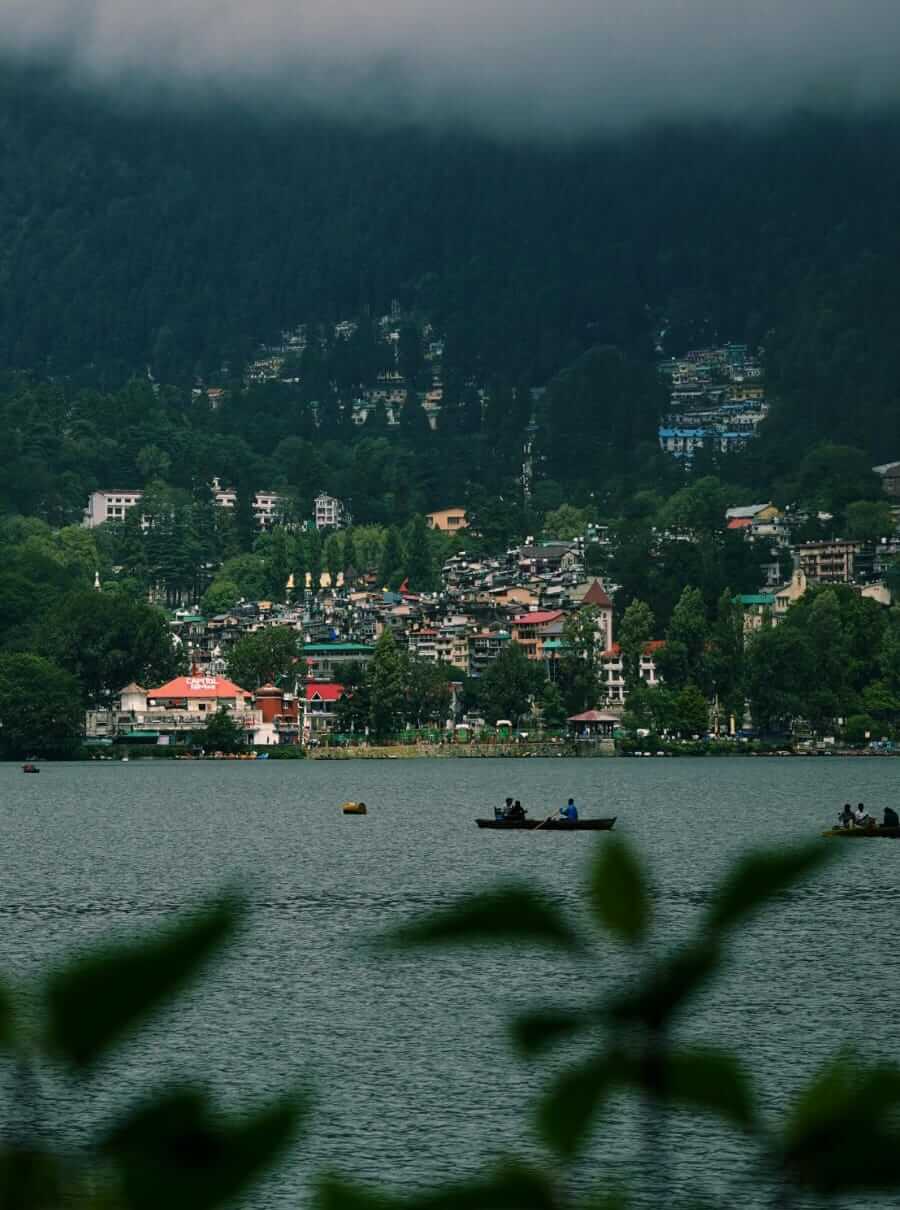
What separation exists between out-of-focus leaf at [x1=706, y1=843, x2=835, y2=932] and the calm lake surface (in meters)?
0.10

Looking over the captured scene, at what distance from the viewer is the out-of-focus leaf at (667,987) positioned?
2.22 metres

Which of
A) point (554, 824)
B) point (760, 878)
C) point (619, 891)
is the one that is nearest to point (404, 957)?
point (619, 891)

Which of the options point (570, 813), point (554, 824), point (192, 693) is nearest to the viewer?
point (570, 813)

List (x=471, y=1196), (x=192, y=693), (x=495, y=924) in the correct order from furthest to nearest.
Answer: (x=192, y=693), (x=495, y=924), (x=471, y=1196)

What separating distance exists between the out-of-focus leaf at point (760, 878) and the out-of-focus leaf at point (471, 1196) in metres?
0.28

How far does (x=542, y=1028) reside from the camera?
2.29 meters

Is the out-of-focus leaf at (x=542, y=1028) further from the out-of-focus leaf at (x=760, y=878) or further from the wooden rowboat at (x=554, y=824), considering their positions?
the wooden rowboat at (x=554, y=824)

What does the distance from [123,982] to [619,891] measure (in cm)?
45

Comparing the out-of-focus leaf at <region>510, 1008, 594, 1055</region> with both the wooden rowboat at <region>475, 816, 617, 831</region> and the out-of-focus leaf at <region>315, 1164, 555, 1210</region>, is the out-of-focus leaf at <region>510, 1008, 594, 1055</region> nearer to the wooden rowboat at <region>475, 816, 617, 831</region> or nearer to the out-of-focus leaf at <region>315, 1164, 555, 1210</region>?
the out-of-focus leaf at <region>315, 1164, 555, 1210</region>

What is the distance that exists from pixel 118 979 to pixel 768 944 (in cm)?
4949

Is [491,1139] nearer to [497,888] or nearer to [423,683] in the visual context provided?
[497,888]

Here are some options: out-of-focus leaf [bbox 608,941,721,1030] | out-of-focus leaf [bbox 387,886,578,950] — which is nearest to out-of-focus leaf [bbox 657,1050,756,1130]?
out-of-focus leaf [bbox 608,941,721,1030]

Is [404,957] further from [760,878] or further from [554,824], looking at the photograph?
[554,824]

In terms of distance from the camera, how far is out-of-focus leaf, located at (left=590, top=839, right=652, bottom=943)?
2.24 metres
